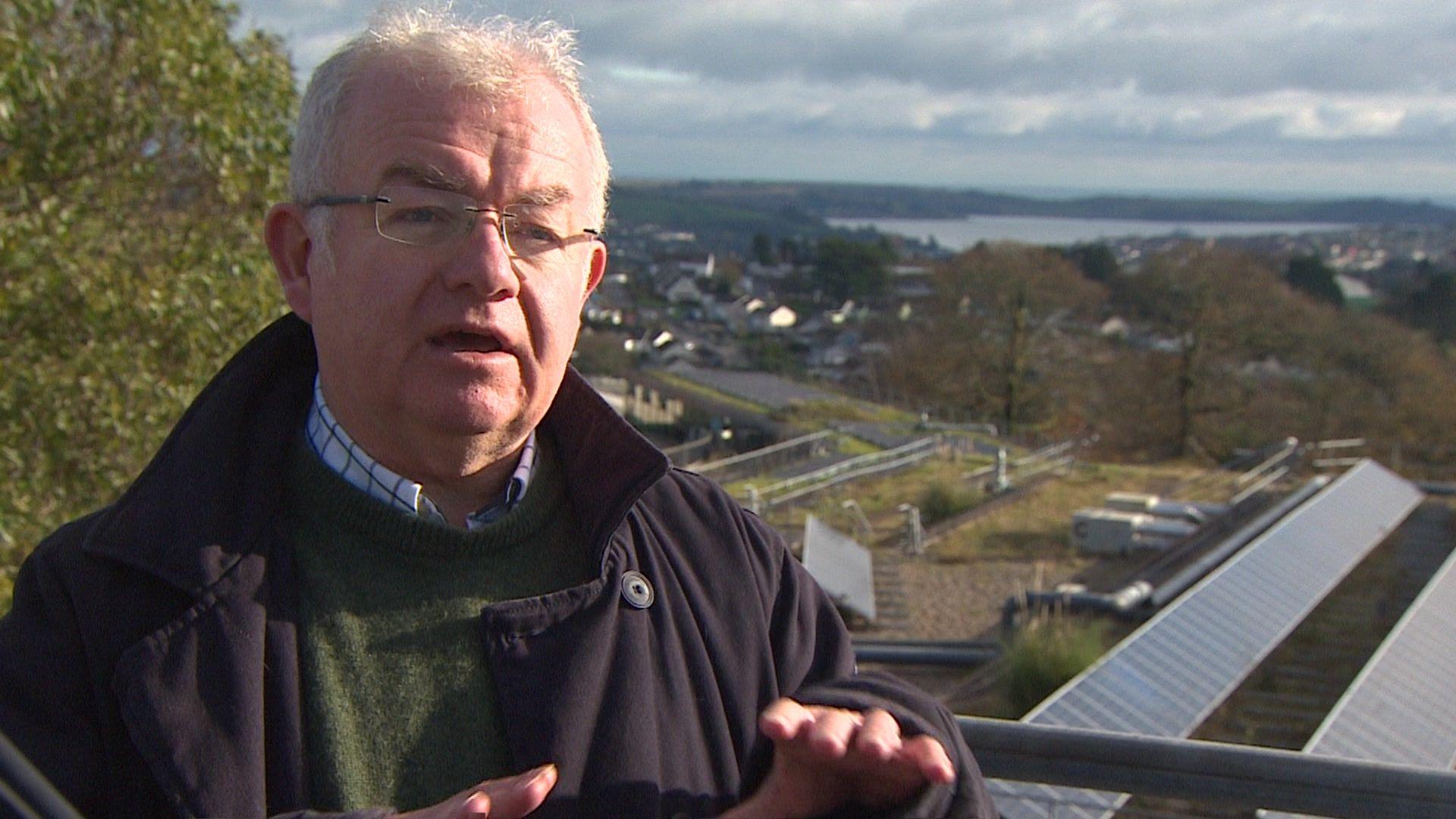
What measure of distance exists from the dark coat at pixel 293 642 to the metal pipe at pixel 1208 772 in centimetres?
50

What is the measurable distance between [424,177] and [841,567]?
16639 mm

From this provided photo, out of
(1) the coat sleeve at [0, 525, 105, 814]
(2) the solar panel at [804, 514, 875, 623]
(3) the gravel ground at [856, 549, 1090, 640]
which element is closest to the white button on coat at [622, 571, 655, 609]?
(1) the coat sleeve at [0, 525, 105, 814]

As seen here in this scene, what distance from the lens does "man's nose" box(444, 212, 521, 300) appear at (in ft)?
6.23

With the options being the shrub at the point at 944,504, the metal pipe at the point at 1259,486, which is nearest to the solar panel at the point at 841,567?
the shrub at the point at 944,504

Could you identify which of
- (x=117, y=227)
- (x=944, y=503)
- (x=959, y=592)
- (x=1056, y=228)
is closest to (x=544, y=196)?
(x=117, y=227)

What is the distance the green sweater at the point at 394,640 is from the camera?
178 cm

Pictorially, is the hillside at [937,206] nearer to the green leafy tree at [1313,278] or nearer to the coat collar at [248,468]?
the green leafy tree at [1313,278]

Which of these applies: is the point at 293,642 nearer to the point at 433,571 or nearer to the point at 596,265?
the point at 433,571

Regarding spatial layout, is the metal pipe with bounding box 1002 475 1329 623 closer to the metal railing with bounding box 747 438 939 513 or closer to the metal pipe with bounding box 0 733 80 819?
the metal railing with bounding box 747 438 939 513

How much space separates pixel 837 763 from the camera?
1643 mm

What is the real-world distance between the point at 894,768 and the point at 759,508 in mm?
20249

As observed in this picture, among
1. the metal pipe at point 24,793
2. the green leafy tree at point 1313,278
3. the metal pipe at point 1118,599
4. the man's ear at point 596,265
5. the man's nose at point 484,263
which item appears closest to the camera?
the metal pipe at point 24,793

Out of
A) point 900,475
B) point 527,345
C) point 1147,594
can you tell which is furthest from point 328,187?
point 900,475

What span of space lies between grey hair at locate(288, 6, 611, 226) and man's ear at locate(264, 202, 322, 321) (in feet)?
0.10
